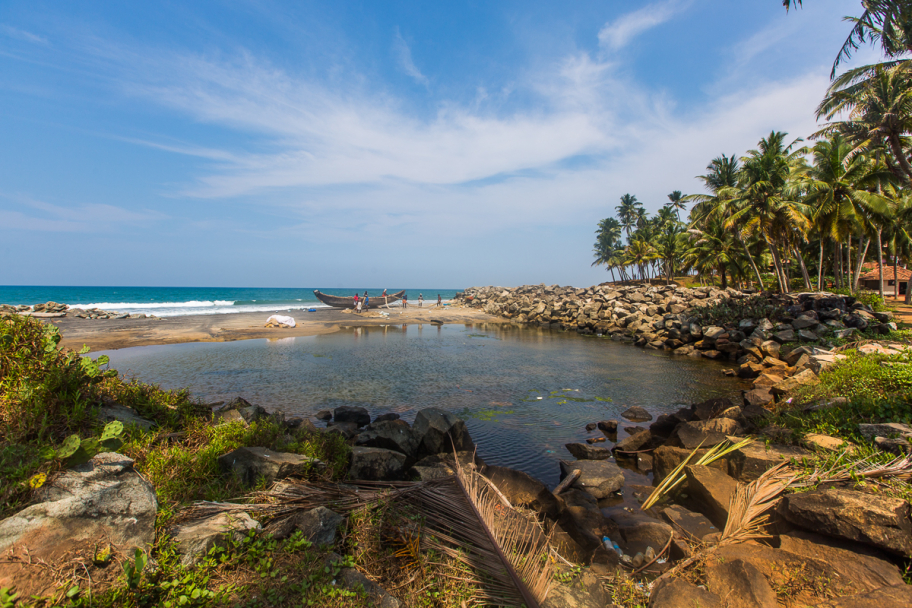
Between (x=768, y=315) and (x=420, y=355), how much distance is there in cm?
1831

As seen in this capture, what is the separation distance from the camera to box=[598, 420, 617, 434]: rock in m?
8.70

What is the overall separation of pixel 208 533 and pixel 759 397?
11.4 m

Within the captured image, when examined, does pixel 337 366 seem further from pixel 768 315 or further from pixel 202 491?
pixel 768 315

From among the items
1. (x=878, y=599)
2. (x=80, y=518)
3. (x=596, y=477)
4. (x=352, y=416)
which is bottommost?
(x=596, y=477)

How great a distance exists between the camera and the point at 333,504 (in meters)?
3.71

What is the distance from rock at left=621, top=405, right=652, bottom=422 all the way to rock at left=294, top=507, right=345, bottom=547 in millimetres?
8369

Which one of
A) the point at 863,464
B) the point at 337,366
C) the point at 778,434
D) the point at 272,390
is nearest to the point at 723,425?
the point at 778,434

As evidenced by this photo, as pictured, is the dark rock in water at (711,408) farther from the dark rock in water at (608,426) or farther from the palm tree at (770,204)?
the palm tree at (770,204)

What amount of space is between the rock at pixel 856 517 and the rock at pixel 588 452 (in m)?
3.59

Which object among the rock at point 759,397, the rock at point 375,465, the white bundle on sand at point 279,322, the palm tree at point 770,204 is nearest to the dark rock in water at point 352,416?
Result: the rock at point 375,465

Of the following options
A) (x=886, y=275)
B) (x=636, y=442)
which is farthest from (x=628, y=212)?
(x=636, y=442)

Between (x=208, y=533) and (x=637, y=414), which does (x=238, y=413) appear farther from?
(x=637, y=414)

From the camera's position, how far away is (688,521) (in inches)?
195

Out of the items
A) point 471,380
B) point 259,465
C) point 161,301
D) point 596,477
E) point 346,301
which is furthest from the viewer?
point 161,301
